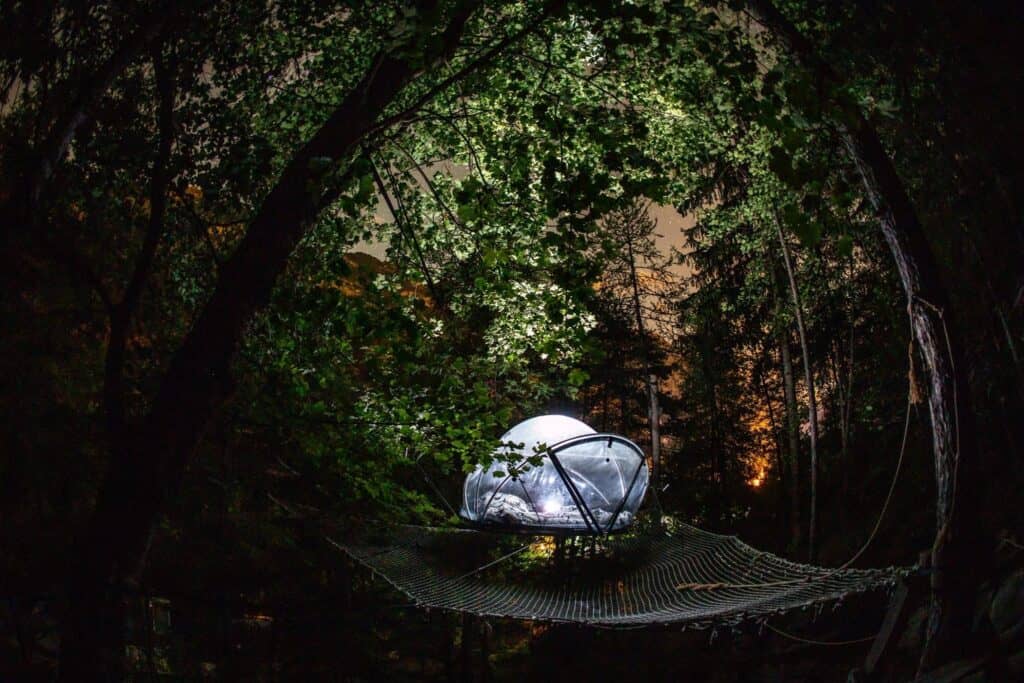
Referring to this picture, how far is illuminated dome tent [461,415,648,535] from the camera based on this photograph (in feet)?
24.1

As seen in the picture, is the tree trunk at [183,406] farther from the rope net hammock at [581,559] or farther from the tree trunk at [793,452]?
the tree trunk at [793,452]

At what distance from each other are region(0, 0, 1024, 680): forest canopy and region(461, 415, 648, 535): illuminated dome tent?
2.90 meters

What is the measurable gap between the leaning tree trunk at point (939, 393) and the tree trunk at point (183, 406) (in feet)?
5.76

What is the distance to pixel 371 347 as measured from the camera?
3303 mm

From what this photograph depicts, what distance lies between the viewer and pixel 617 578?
6312 mm

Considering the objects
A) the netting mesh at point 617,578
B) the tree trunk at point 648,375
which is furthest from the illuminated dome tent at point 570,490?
the tree trunk at point 648,375

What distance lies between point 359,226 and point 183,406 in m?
2.59

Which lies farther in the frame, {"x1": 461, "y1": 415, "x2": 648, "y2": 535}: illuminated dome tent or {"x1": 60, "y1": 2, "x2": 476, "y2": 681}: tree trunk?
{"x1": 461, "y1": 415, "x2": 648, "y2": 535}: illuminated dome tent

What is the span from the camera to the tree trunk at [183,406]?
1.99m

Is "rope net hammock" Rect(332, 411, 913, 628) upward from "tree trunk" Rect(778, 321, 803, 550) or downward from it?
downward

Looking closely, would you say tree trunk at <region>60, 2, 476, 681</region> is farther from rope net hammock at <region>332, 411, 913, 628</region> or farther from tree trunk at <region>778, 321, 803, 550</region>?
tree trunk at <region>778, 321, 803, 550</region>

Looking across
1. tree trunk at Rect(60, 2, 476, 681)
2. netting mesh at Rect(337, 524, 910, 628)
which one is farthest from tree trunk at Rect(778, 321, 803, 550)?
tree trunk at Rect(60, 2, 476, 681)

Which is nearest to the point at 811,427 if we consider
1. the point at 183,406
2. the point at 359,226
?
the point at 359,226

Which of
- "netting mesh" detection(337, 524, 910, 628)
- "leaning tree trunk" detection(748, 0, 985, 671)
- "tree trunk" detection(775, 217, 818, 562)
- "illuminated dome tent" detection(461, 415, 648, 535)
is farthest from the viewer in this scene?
"tree trunk" detection(775, 217, 818, 562)
